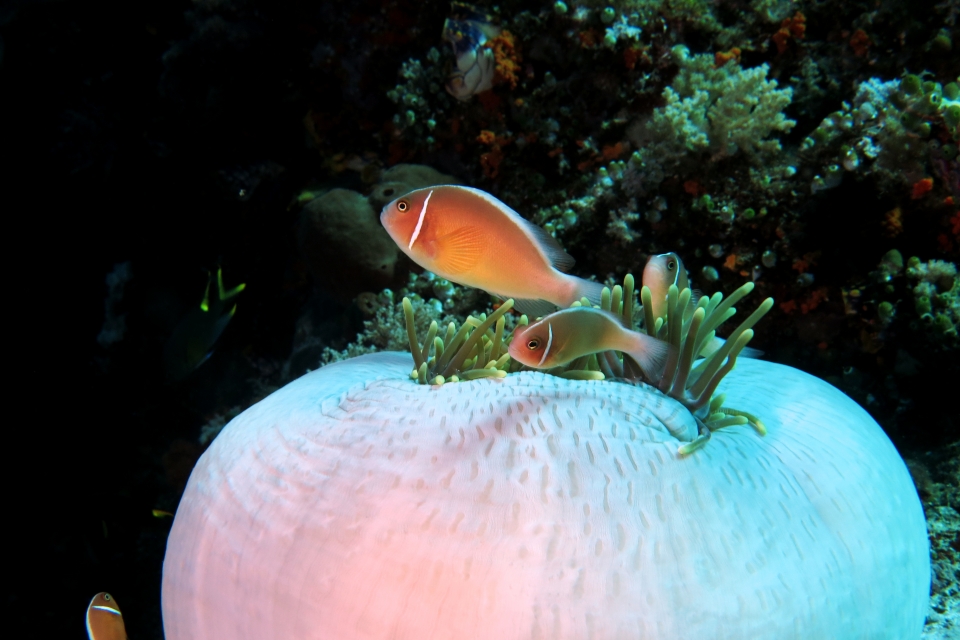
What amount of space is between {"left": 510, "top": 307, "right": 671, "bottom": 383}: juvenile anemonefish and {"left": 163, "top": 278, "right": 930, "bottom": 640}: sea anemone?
3.7 inches

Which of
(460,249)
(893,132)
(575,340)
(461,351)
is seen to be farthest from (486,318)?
(893,132)

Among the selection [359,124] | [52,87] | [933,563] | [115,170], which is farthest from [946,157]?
[52,87]

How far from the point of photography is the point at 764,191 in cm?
264

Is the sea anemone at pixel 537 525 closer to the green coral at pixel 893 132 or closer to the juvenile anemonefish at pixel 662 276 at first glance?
the juvenile anemonefish at pixel 662 276

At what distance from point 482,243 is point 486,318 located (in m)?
0.41

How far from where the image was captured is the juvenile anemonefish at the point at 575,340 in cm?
119

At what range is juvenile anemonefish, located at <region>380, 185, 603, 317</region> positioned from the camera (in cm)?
140

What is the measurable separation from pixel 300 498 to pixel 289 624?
25 centimetres

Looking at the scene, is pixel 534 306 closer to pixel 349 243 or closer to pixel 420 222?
pixel 420 222

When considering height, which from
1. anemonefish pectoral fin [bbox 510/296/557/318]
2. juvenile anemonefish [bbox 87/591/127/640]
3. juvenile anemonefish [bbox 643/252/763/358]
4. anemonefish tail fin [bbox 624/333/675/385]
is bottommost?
juvenile anemonefish [bbox 87/591/127/640]

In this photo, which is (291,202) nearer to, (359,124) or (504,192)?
(359,124)

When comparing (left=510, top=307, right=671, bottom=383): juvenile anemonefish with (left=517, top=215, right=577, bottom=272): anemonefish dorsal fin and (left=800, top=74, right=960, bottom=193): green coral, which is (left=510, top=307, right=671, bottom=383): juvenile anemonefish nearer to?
(left=517, top=215, right=577, bottom=272): anemonefish dorsal fin

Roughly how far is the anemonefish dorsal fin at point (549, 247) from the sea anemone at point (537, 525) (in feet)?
1.10

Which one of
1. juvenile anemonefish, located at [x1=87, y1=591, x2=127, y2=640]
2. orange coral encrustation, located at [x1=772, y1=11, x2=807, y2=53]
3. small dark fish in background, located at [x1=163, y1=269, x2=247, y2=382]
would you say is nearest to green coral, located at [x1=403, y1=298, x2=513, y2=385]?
juvenile anemonefish, located at [x1=87, y1=591, x2=127, y2=640]
